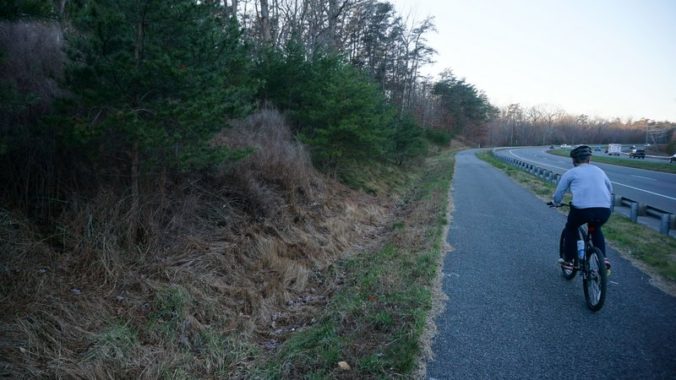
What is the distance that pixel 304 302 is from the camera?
627cm

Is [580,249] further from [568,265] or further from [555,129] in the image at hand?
[555,129]

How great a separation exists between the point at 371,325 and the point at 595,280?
291 cm

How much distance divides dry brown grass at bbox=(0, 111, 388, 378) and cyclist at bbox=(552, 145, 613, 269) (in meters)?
3.99

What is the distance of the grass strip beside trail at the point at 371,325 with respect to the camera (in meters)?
3.73

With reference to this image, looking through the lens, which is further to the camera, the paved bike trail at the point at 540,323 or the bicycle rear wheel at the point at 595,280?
the bicycle rear wheel at the point at 595,280

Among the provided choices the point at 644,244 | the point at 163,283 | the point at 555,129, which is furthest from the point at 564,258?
the point at 555,129

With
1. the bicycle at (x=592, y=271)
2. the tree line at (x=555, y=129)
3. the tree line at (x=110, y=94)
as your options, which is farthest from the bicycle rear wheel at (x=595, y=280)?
the tree line at (x=555, y=129)

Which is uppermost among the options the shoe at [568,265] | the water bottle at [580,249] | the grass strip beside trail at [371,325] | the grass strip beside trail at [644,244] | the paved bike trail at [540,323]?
the water bottle at [580,249]

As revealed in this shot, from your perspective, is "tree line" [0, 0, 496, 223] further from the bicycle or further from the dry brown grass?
the bicycle

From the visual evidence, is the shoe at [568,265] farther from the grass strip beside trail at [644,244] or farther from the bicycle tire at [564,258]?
the grass strip beside trail at [644,244]

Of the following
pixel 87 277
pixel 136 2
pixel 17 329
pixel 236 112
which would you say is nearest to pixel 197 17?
pixel 136 2

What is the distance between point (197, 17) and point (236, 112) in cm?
146

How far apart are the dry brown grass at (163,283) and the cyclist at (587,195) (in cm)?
399

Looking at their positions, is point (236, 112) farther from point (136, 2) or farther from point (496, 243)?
point (496, 243)
